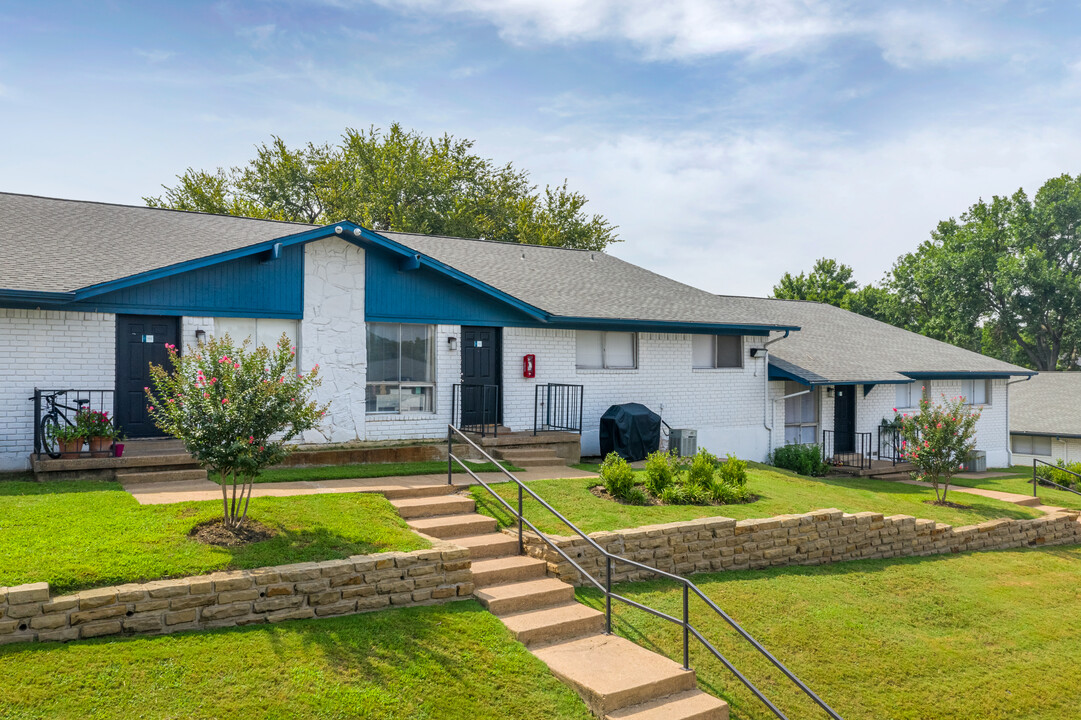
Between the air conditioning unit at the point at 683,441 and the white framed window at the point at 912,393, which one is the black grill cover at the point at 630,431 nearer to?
the air conditioning unit at the point at 683,441

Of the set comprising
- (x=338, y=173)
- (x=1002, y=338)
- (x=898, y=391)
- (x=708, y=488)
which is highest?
(x=338, y=173)

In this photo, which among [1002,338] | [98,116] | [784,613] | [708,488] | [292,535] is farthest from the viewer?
[1002,338]

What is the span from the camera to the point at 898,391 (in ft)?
69.9

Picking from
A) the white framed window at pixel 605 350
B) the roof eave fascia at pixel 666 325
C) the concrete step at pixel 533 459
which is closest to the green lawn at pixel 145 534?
the concrete step at pixel 533 459

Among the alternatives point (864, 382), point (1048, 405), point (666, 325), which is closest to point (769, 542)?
point (666, 325)

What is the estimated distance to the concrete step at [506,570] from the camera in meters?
7.71

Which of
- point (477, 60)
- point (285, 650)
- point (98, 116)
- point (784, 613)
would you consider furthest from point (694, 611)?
point (98, 116)

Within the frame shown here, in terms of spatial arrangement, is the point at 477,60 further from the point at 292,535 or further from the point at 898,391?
the point at 898,391

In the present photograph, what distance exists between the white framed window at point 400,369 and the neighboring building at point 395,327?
28 millimetres

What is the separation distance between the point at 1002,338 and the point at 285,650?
4957cm

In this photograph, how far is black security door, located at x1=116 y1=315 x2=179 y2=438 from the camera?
11617mm

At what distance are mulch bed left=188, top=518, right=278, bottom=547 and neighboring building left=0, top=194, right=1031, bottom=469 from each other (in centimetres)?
515

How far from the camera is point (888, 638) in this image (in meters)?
7.87

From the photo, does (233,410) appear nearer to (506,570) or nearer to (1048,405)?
(506,570)
